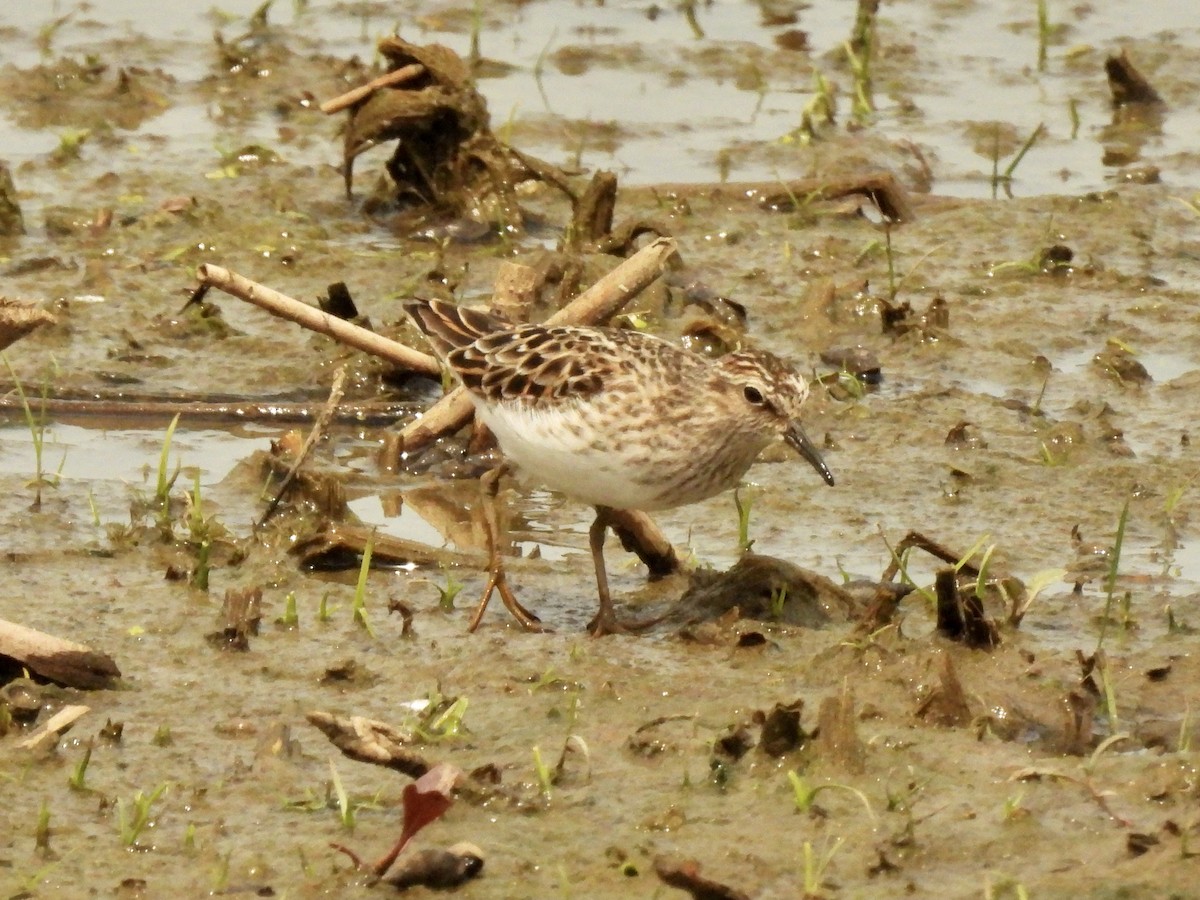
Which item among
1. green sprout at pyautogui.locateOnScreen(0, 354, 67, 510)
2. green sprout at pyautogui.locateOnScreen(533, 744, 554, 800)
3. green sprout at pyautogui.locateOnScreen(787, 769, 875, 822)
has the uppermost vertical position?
green sprout at pyautogui.locateOnScreen(787, 769, 875, 822)

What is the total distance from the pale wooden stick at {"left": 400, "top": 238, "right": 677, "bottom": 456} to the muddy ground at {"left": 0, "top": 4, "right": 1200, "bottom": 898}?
0.48 ft

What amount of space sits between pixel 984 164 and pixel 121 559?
23.0 feet

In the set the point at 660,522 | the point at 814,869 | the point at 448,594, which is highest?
the point at 814,869

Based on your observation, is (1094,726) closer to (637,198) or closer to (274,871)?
(274,871)

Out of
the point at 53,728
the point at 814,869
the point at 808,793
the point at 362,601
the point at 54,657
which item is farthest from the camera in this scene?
the point at 362,601

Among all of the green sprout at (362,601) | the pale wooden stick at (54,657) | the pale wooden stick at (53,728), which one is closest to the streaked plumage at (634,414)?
the green sprout at (362,601)

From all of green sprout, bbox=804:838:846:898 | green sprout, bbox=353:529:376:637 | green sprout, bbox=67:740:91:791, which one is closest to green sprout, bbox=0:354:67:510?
green sprout, bbox=353:529:376:637

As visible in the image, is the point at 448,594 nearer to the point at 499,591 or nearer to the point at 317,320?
the point at 499,591

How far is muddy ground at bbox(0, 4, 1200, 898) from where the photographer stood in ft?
18.0

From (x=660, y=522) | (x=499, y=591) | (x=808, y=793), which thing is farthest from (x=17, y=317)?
(x=808, y=793)

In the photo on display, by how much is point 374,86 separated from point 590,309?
3210mm

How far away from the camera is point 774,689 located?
665 centimetres

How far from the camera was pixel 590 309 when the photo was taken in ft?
28.8

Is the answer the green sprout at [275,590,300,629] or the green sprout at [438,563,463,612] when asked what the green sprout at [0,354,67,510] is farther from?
the green sprout at [438,563,463,612]
